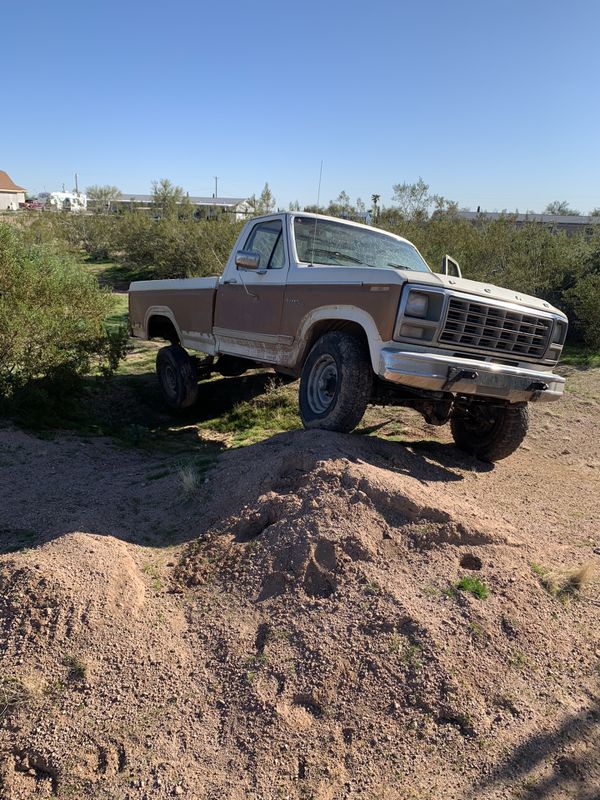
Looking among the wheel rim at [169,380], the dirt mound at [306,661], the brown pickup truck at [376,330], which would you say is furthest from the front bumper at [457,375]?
the wheel rim at [169,380]

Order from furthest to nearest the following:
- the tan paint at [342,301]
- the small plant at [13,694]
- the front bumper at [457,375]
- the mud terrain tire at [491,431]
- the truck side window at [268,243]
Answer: the truck side window at [268,243] → the mud terrain tire at [491,431] → the tan paint at [342,301] → the front bumper at [457,375] → the small plant at [13,694]

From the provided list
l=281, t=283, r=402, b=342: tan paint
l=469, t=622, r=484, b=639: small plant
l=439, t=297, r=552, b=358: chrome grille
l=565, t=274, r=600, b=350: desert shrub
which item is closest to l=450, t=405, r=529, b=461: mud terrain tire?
l=439, t=297, r=552, b=358: chrome grille

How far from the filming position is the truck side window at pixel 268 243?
585 cm

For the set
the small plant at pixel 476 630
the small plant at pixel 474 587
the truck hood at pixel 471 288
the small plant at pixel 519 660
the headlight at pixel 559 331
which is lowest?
the small plant at pixel 519 660

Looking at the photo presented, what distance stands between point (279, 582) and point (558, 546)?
1931 mm

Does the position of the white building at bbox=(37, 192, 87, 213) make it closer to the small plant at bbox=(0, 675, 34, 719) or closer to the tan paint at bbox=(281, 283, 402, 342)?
the tan paint at bbox=(281, 283, 402, 342)

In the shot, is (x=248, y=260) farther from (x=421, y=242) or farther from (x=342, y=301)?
(x=421, y=242)

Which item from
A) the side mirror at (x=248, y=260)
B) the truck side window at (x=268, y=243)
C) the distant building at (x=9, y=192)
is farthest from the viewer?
the distant building at (x=9, y=192)

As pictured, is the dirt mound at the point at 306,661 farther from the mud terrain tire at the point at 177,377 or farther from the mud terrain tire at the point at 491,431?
the mud terrain tire at the point at 177,377

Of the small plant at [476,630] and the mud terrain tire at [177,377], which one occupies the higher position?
the small plant at [476,630]

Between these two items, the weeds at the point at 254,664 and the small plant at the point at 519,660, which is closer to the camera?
the weeds at the point at 254,664

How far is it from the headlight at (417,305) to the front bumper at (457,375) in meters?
0.28

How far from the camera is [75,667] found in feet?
9.04

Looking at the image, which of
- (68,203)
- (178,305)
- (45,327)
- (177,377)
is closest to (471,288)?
(178,305)
